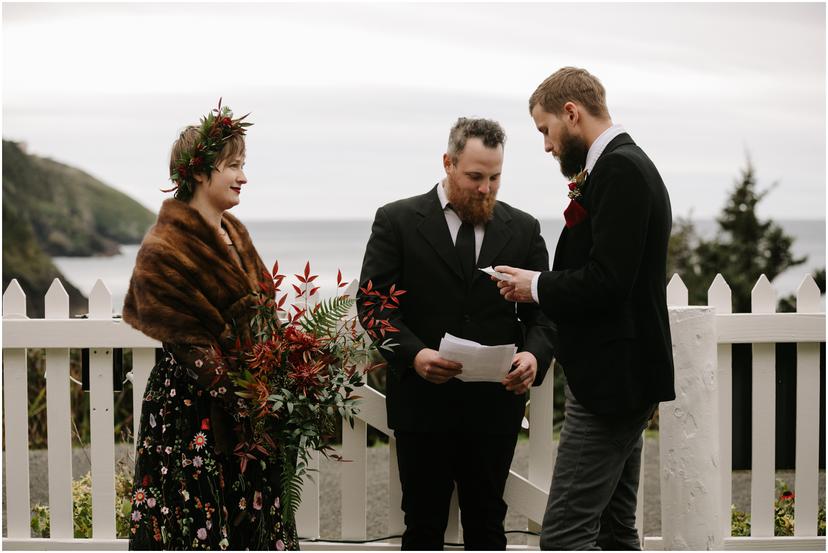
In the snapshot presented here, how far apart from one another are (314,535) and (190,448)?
130 centimetres

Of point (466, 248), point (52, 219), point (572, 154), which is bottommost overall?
point (466, 248)

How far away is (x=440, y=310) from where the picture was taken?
3.85 m

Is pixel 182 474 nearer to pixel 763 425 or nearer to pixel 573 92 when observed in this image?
pixel 573 92

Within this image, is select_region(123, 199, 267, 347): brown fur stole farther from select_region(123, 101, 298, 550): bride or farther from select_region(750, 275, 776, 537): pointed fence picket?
select_region(750, 275, 776, 537): pointed fence picket

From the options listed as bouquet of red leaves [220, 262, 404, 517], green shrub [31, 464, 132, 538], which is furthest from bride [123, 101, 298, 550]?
green shrub [31, 464, 132, 538]

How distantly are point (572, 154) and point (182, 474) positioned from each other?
1916 millimetres

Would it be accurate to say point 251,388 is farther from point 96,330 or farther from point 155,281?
point 96,330

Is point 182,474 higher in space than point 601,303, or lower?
lower

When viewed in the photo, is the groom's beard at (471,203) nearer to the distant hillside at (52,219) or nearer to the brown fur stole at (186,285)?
the brown fur stole at (186,285)

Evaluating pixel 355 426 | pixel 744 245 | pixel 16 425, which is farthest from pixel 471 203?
pixel 744 245

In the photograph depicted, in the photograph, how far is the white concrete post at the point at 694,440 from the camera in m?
3.92

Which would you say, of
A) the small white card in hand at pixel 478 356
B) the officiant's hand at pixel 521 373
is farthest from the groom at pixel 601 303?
the officiant's hand at pixel 521 373

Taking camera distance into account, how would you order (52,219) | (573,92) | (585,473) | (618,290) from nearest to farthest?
1. (618,290)
2. (585,473)
3. (573,92)
4. (52,219)

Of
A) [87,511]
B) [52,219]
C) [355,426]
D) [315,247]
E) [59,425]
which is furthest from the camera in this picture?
[315,247]
